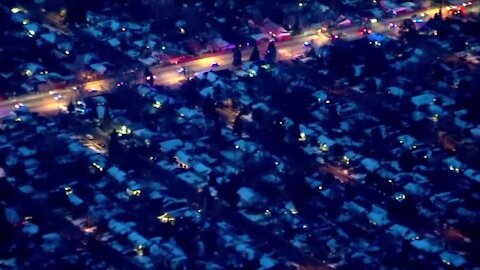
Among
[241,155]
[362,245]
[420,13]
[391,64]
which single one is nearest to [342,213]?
[362,245]

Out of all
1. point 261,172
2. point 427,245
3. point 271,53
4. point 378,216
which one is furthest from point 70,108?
point 427,245

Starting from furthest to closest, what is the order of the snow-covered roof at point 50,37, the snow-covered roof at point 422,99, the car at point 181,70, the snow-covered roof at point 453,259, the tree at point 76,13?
the tree at point 76,13
the snow-covered roof at point 50,37
the car at point 181,70
the snow-covered roof at point 422,99
the snow-covered roof at point 453,259

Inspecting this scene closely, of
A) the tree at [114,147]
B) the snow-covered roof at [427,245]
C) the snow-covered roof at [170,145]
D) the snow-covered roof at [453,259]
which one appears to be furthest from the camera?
the snow-covered roof at [170,145]

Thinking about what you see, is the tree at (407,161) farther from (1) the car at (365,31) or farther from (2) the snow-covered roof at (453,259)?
(1) the car at (365,31)

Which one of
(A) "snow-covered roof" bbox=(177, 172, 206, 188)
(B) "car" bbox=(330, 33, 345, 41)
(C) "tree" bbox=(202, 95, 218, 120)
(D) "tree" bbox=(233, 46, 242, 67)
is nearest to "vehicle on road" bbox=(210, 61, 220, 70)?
(D) "tree" bbox=(233, 46, 242, 67)

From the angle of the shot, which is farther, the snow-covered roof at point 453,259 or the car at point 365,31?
the car at point 365,31

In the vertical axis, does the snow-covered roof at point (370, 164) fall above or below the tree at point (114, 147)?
below

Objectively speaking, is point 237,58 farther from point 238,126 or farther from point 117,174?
point 117,174

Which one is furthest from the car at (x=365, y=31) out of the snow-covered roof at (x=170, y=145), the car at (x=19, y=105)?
the car at (x=19, y=105)

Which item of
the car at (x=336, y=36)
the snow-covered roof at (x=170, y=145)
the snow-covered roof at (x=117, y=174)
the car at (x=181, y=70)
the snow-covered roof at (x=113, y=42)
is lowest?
the car at (x=336, y=36)
